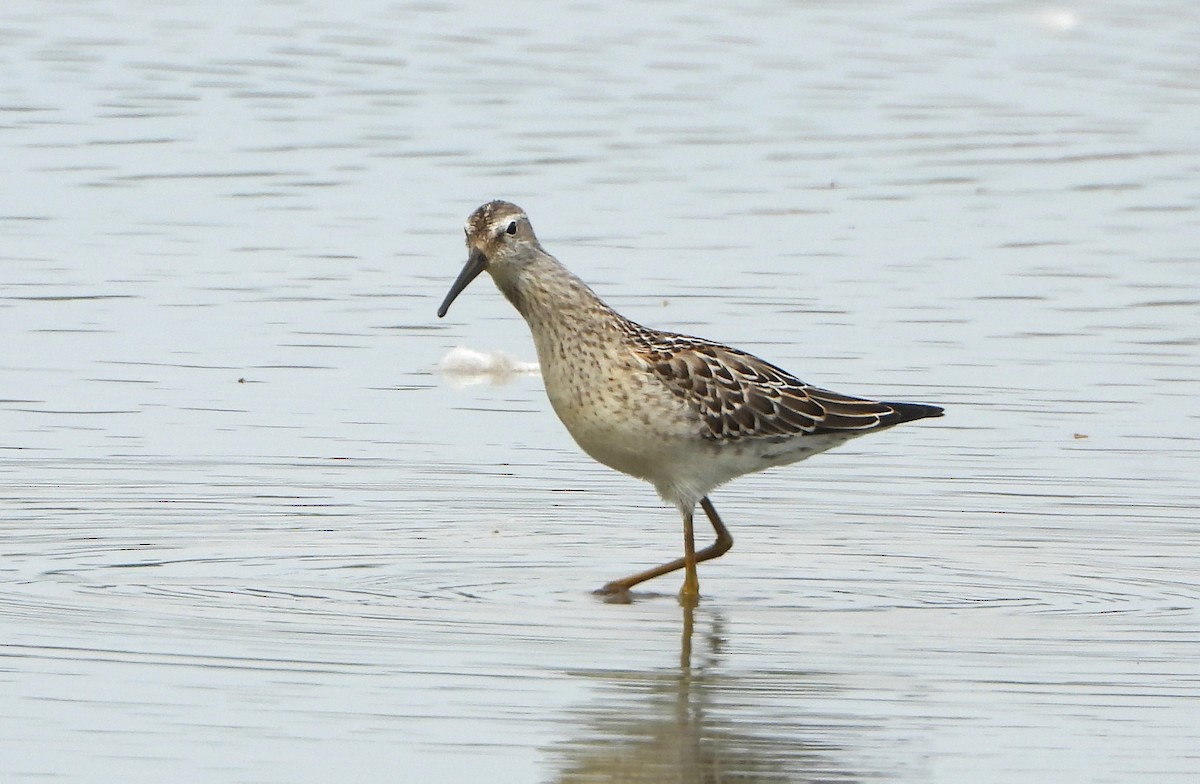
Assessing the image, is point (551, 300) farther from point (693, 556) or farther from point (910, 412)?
point (910, 412)

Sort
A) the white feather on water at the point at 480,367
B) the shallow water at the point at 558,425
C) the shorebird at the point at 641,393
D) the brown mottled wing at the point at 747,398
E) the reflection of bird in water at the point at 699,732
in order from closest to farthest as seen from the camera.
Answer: the reflection of bird in water at the point at 699,732
the shallow water at the point at 558,425
the shorebird at the point at 641,393
the brown mottled wing at the point at 747,398
the white feather on water at the point at 480,367

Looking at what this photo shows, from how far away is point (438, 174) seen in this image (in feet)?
58.1

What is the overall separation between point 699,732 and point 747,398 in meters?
2.55

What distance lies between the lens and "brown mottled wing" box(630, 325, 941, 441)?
32.3 feet

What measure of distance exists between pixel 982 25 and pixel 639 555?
52.8 ft

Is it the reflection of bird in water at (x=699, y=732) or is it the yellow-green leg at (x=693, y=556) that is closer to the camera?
the reflection of bird in water at (x=699, y=732)

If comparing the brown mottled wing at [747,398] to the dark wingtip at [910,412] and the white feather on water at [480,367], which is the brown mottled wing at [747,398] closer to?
the dark wingtip at [910,412]

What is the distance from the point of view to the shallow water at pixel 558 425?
779cm

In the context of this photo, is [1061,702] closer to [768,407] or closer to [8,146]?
[768,407]

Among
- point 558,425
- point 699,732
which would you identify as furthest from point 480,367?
point 699,732

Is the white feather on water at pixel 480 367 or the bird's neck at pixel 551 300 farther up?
the bird's neck at pixel 551 300

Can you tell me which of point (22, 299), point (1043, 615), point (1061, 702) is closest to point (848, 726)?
point (1061, 702)

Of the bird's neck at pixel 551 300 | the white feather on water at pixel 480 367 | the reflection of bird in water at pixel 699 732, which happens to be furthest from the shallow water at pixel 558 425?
the bird's neck at pixel 551 300

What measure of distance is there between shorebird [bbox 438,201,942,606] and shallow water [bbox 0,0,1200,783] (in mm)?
438
